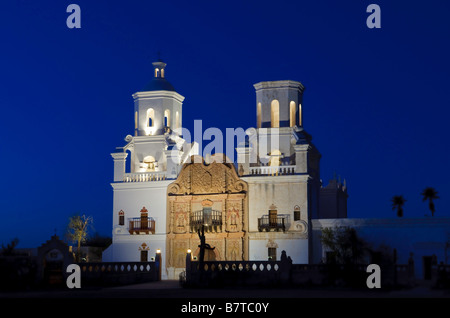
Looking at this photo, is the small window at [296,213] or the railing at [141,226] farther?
the railing at [141,226]

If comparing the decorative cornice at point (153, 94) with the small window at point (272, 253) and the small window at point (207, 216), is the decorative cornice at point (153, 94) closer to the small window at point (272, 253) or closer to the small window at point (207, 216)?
the small window at point (207, 216)

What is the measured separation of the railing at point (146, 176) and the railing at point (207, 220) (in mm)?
3282

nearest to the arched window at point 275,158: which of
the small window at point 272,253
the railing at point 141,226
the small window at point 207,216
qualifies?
the small window at point 207,216

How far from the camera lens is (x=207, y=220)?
45406 millimetres

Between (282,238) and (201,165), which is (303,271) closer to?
(282,238)

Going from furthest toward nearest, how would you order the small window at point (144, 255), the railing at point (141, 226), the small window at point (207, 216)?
the small window at point (144, 255)
the railing at point (141, 226)
the small window at point (207, 216)

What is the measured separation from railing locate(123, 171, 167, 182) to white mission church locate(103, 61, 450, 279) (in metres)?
0.06

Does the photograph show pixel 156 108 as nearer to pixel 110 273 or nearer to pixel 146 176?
pixel 146 176

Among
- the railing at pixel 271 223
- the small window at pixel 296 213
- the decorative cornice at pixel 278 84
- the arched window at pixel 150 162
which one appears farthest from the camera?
the arched window at pixel 150 162

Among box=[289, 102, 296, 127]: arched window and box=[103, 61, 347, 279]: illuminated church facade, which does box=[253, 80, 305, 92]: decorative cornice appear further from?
box=[289, 102, 296, 127]: arched window

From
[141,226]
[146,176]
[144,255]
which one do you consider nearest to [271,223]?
[141,226]

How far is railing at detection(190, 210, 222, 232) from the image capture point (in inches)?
1777

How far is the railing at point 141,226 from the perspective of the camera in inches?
1811
